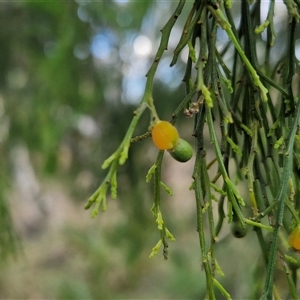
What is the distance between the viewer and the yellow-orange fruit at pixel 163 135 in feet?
1.45

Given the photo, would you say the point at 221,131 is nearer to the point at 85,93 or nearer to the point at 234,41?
the point at 234,41

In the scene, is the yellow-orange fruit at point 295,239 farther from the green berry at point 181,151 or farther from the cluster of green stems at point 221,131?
the green berry at point 181,151

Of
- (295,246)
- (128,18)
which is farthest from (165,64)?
(295,246)

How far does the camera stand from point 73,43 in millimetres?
1688

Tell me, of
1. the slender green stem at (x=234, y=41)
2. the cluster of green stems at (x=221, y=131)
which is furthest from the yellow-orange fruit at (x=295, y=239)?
the slender green stem at (x=234, y=41)

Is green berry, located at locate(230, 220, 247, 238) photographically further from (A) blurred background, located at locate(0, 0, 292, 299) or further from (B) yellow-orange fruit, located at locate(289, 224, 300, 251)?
(A) blurred background, located at locate(0, 0, 292, 299)

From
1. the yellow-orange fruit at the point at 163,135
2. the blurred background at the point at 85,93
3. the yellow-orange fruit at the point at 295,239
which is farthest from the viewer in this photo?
the blurred background at the point at 85,93

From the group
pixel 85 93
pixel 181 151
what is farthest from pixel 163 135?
pixel 85 93

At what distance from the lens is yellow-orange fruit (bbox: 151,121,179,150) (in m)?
0.44

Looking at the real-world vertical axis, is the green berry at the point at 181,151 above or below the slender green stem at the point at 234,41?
below

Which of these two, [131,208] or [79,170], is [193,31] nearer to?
[131,208]

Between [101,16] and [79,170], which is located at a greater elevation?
[101,16]

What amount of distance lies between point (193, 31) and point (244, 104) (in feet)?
0.44

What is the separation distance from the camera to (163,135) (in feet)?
1.46
